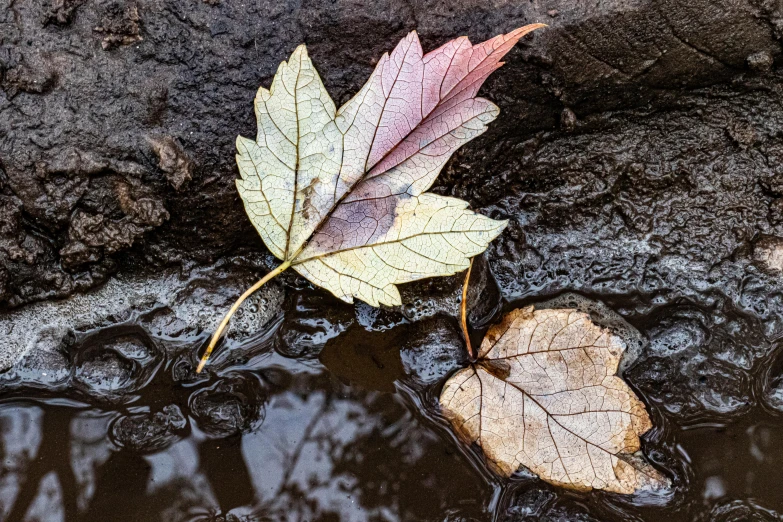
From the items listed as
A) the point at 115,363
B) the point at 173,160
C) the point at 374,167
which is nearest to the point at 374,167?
the point at 374,167

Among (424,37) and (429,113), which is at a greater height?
(424,37)

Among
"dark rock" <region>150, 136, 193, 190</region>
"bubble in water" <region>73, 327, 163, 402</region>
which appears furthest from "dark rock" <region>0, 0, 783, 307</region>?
"bubble in water" <region>73, 327, 163, 402</region>

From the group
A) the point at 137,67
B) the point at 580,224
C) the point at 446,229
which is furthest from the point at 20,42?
the point at 580,224

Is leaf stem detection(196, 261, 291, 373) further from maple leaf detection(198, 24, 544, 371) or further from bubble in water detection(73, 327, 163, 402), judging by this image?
Result: bubble in water detection(73, 327, 163, 402)

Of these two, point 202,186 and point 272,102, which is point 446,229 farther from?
point 202,186

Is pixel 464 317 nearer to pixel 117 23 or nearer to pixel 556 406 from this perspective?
pixel 556 406

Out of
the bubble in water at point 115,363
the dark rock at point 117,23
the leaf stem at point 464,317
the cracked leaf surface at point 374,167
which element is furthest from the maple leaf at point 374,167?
the dark rock at point 117,23
